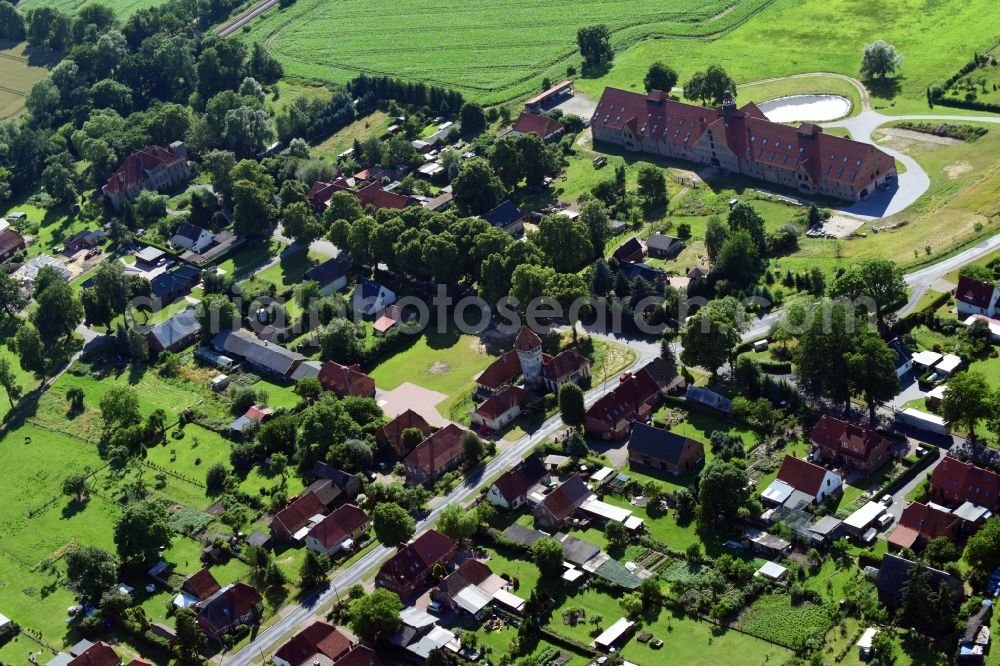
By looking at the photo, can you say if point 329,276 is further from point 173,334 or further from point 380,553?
point 380,553

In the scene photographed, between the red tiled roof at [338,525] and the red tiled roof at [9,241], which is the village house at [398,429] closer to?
the red tiled roof at [338,525]

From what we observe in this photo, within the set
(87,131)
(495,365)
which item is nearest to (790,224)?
(495,365)

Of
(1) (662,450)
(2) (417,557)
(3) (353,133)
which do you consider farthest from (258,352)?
(3) (353,133)

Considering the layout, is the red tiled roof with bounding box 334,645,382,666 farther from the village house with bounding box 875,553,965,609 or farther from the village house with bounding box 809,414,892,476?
the village house with bounding box 809,414,892,476

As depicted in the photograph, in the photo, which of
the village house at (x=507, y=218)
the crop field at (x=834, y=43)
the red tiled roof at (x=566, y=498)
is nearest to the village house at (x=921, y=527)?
the red tiled roof at (x=566, y=498)

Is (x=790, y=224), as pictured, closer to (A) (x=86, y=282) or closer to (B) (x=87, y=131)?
(A) (x=86, y=282)

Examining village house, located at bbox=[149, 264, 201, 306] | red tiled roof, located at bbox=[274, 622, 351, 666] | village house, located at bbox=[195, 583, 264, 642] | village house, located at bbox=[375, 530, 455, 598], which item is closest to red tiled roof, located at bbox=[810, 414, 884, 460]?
village house, located at bbox=[375, 530, 455, 598]
